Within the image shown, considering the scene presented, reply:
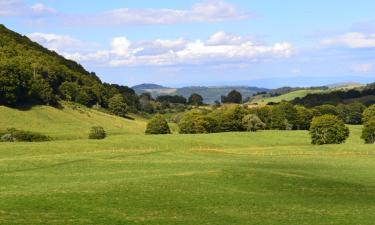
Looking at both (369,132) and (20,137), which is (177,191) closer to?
(20,137)

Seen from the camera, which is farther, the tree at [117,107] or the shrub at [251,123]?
the tree at [117,107]

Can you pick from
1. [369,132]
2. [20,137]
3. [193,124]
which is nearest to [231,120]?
[193,124]

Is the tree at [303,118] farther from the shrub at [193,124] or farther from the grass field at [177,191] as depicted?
the grass field at [177,191]

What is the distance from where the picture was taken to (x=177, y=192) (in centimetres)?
3953

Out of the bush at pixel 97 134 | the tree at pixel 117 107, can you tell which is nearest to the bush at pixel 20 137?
the bush at pixel 97 134

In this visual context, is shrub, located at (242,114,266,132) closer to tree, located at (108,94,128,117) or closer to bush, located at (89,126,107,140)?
bush, located at (89,126,107,140)

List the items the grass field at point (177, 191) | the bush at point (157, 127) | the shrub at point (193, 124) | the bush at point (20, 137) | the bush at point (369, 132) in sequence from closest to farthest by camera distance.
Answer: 1. the grass field at point (177, 191)
2. the bush at point (20, 137)
3. the bush at point (369, 132)
4. the bush at point (157, 127)
5. the shrub at point (193, 124)

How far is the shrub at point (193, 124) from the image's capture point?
146 meters

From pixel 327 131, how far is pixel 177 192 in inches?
3293

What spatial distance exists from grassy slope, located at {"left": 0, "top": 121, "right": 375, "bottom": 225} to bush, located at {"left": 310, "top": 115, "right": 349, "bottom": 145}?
150 ft

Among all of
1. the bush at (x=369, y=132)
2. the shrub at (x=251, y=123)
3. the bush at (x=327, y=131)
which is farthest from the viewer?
the shrub at (x=251, y=123)

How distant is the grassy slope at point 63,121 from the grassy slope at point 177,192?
2359 inches

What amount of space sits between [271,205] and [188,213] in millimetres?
7222

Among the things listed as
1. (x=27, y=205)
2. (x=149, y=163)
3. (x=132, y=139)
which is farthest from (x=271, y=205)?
(x=132, y=139)
